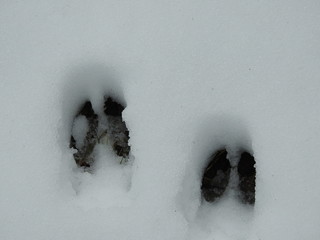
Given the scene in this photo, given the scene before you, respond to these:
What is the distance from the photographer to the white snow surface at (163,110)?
1.00 m

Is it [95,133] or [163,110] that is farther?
[95,133]

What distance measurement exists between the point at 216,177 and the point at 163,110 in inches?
9.5

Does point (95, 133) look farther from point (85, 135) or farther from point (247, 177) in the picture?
point (247, 177)

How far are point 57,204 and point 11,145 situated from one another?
202mm

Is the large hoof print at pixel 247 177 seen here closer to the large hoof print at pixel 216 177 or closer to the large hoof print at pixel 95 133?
the large hoof print at pixel 216 177

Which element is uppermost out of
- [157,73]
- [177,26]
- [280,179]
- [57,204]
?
[177,26]

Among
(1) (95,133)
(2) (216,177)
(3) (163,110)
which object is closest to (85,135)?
(1) (95,133)

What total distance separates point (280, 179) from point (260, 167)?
0.06 m

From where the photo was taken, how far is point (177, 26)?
3.45 ft

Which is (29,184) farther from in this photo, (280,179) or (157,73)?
(280,179)

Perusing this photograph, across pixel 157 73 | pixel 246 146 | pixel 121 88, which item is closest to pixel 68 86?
pixel 121 88

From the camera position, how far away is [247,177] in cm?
110

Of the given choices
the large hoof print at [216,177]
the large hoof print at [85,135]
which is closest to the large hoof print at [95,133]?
the large hoof print at [85,135]

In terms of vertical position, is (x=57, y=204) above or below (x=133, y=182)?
below
